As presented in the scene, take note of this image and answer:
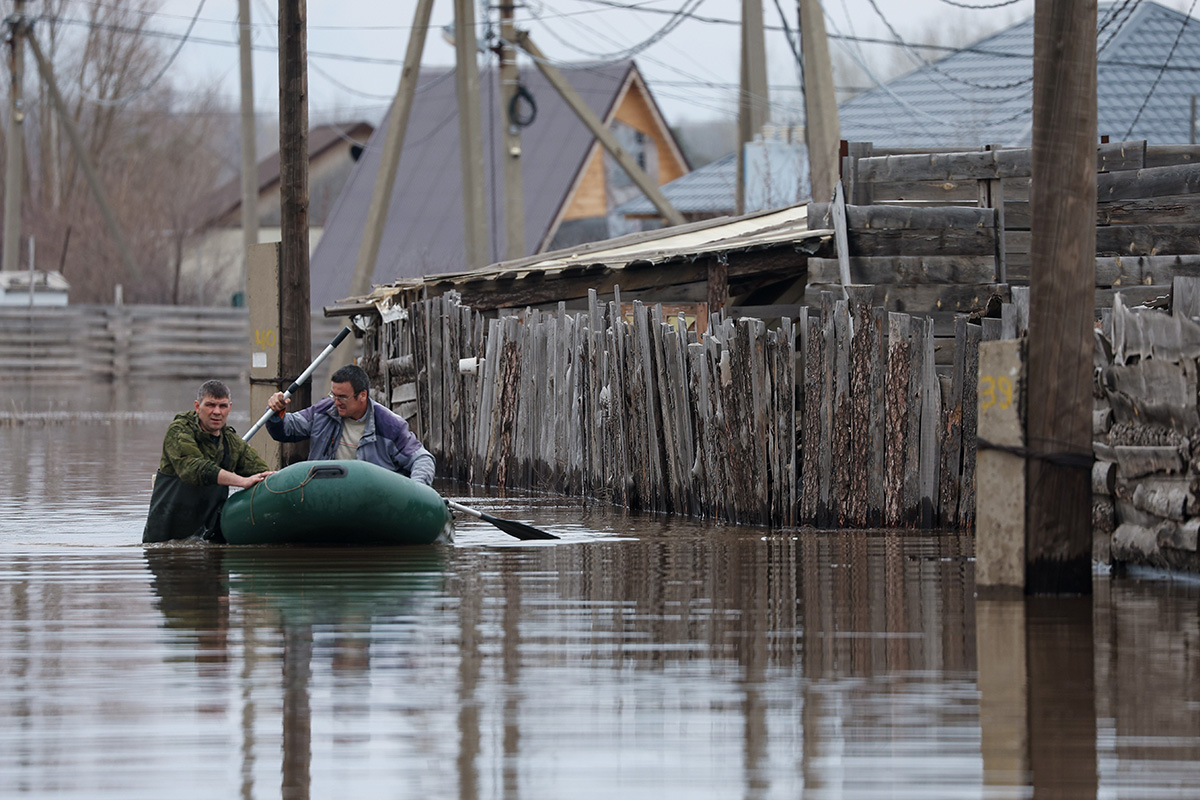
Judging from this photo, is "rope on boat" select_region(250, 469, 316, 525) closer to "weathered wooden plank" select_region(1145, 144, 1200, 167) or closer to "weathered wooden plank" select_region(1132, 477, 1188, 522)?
"weathered wooden plank" select_region(1132, 477, 1188, 522)

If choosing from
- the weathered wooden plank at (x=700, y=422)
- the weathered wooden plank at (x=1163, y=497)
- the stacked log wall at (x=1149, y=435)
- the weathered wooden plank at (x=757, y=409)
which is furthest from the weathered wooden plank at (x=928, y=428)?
the weathered wooden plank at (x=1163, y=497)

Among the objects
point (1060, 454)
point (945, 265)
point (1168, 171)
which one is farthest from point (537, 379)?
point (1060, 454)

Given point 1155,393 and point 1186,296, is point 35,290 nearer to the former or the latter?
point 1186,296

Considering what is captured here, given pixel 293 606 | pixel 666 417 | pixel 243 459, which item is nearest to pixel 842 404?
pixel 666 417

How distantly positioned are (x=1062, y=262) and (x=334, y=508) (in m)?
5.06

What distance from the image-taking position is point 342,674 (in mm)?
7215

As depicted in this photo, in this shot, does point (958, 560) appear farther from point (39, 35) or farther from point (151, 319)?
point (39, 35)

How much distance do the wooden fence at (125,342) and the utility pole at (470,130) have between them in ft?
51.2

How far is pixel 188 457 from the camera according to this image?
11859mm

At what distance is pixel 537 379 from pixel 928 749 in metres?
11.7

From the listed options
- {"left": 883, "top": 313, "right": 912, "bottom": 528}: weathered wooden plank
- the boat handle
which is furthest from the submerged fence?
the boat handle

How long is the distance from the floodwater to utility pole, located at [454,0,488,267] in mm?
18262

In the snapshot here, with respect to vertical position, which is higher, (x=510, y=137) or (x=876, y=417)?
(x=510, y=137)

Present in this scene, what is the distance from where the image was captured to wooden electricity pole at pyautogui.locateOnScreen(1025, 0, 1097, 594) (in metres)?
8.78
